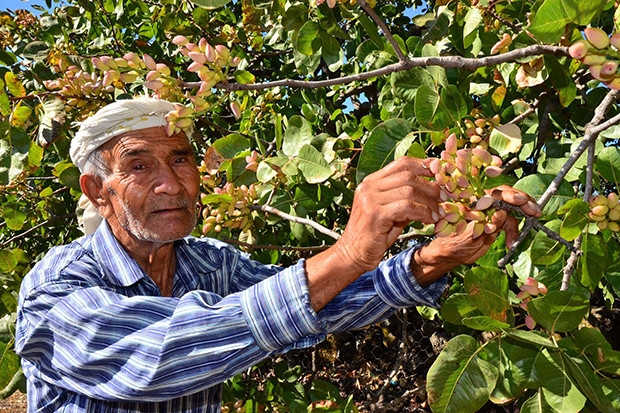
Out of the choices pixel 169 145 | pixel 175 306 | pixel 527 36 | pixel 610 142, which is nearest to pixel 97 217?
pixel 169 145

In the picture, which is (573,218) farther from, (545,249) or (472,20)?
(472,20)

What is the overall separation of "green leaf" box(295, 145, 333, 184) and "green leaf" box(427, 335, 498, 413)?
558 millimetres

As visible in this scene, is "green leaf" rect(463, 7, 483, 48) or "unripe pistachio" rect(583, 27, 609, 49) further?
"green leaf" rect(463, 7, 483, 48)

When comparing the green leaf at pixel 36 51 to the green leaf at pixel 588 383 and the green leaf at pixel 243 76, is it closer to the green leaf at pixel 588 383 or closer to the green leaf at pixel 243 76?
the green leaf at pixel 243 76

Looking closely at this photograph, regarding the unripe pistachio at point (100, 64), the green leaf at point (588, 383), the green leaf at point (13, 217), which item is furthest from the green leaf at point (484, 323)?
the green leaf at point (13, 217)

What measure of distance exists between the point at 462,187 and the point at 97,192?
102 centimetres

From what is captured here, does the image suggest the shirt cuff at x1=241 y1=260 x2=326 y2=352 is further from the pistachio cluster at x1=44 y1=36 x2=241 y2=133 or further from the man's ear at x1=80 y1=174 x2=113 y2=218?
the man's ear at x1=80 y1=174 x2=113 y2=218

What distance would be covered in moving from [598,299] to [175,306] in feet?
7.74

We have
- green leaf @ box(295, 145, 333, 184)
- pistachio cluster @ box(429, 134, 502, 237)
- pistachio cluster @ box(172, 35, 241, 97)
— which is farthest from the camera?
green leaf @ box(295, 145, 333, 184)

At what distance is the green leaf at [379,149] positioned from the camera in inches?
52.9

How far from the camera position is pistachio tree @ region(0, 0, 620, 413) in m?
1.13

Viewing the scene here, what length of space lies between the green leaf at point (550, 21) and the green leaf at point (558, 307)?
1.26ft

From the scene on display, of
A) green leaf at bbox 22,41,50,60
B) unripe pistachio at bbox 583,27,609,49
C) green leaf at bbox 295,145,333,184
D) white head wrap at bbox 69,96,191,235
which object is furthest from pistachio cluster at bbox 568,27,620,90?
green leaf at bbox 22,41,50,60

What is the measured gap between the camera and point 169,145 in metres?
1.68
